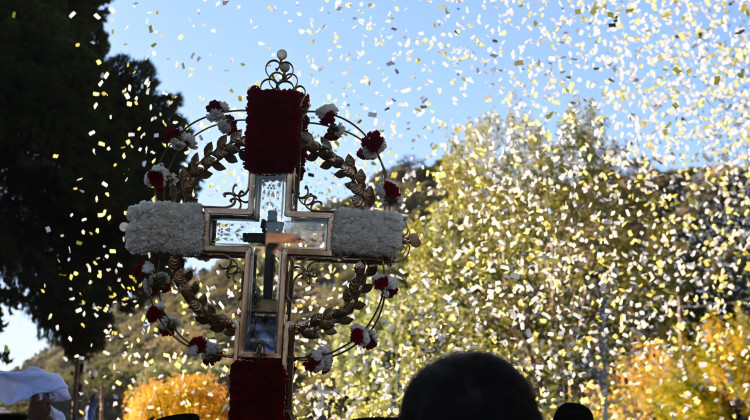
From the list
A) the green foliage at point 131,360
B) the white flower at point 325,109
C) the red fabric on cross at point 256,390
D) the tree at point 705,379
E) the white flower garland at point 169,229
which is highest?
the white flower at point 325,109

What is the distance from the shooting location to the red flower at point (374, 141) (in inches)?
328

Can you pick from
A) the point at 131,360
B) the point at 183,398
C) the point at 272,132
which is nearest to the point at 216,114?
the point at 272,132

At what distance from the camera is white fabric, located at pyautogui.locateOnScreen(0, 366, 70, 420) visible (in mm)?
5004

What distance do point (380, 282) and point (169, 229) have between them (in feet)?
6.55

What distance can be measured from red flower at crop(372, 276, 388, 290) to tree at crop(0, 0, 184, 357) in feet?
46.3

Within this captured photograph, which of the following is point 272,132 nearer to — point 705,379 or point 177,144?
point 177,144

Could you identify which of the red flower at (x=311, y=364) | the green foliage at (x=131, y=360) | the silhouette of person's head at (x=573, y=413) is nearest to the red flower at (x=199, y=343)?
the red flower at (x=311, y=364)

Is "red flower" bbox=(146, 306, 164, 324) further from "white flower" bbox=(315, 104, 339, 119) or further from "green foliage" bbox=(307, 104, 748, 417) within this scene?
"green foliage" bbox=(307, 104, 748, 417)

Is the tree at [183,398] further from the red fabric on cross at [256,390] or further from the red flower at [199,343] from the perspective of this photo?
the red fabric on cross at [256,390]

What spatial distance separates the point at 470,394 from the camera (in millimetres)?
A: 1983

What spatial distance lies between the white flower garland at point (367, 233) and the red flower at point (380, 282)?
0.76 ft

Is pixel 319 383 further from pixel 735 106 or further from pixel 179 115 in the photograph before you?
pixel 735 106

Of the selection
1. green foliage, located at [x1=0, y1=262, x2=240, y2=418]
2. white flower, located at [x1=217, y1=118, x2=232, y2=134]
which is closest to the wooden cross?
white flower, located at [x1=217, y1=118, x2=232, y2=134]

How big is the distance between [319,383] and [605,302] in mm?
12820
